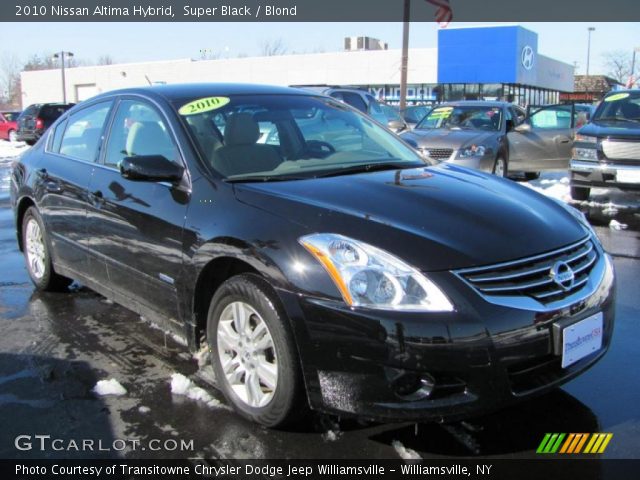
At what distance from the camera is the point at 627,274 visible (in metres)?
5.71

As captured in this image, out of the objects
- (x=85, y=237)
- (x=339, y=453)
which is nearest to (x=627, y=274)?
(x=339, y=453)

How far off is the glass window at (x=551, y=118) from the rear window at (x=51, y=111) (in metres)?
19.3

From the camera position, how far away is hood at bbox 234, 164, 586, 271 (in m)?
2.71

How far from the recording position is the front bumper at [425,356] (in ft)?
8.25

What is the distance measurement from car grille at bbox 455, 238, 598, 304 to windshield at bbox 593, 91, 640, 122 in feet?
24.9

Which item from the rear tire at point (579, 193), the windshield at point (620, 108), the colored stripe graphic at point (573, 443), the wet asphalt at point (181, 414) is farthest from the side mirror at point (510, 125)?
the colored stripe graphic at point (573, 443)

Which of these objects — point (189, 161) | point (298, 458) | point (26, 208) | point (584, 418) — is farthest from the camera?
point (26, 208)

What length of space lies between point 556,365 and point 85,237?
3097mm

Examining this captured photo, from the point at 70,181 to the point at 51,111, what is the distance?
2403 cm

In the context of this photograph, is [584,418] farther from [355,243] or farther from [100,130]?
[100,130]

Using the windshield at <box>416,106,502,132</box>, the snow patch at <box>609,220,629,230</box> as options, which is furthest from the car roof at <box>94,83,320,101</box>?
the windshield at <box>416,106,502,132</box>

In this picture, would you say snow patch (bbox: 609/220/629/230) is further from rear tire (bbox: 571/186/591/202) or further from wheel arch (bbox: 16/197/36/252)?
wheel arch (bbox: 16/197/36/252)

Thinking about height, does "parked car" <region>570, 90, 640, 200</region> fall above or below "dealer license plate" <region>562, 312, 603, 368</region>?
above
